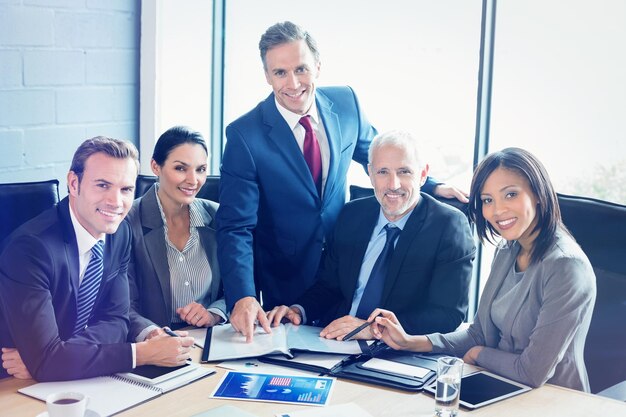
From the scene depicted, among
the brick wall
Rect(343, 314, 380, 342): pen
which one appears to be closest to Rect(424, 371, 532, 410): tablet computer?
Rect(343, 314, 380, 342): pen

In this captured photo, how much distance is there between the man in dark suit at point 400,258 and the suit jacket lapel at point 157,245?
407 millimetres

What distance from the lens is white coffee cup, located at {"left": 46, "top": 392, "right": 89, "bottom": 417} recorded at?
1.59 metres

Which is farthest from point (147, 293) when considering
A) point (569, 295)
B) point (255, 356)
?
point (569, 295)

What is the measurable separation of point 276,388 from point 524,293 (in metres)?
0.69

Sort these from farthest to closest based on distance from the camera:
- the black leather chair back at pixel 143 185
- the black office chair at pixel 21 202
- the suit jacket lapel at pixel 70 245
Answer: the black leather chair back at pixel 143 185 → the black office chair at pixel 21 202 → the suit jacket lapel at pixel 70 245

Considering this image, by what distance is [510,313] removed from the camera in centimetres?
214

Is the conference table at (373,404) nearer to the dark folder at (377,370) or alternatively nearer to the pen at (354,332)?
the dark folder at (377,370)

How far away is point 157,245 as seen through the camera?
2.61 metres

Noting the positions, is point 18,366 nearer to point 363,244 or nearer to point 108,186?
point 108,186

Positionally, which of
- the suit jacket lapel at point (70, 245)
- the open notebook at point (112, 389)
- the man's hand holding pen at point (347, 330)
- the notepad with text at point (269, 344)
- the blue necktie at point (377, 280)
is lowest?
the open notebook at point (112, 389)

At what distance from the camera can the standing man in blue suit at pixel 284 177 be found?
2611mm

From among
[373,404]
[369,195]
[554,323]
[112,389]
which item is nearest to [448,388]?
[373,404]

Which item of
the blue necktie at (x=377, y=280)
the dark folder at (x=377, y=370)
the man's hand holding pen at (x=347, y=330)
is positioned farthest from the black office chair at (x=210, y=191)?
the dark folder at (x=377, y=370)

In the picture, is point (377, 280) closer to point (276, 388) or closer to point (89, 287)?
point (276, 388)
